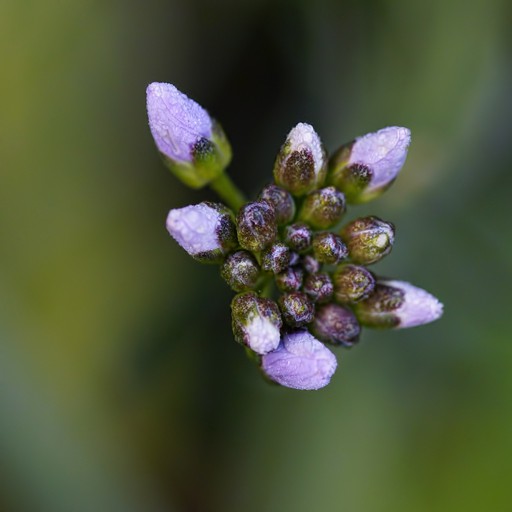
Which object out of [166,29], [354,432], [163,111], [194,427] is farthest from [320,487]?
[166,29]

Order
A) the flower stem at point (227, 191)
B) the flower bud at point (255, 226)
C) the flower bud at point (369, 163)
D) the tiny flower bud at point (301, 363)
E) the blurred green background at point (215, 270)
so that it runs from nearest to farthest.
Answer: the tiny flower bud at point (301, 363) → the flower bud at point (255, 226) → the flower bud at point (369, 163) → the flower stem at point (227, 191) → the blurred green background at point (215, 270)

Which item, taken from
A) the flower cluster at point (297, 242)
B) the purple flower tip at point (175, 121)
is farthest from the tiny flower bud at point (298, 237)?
the purple flower tip at point (175, 121)

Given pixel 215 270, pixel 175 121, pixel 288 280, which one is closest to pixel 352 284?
pixel 288 280

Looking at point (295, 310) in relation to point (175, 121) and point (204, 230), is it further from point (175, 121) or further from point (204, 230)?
point (175, 121)

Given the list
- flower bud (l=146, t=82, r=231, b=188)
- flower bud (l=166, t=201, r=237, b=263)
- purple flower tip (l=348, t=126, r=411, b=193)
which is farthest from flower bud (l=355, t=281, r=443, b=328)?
flower bud (l=146, t=82, r=231, b=188)

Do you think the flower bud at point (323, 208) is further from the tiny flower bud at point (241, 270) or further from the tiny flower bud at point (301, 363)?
the tiny flower bud at point (301, 363)

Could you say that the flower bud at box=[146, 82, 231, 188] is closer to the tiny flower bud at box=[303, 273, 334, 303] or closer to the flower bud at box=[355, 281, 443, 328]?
the tiny flower bud at box=[303, 273, 334, 303]

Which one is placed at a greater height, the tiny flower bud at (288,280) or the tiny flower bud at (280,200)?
the tiny flower bud at (280,200)
